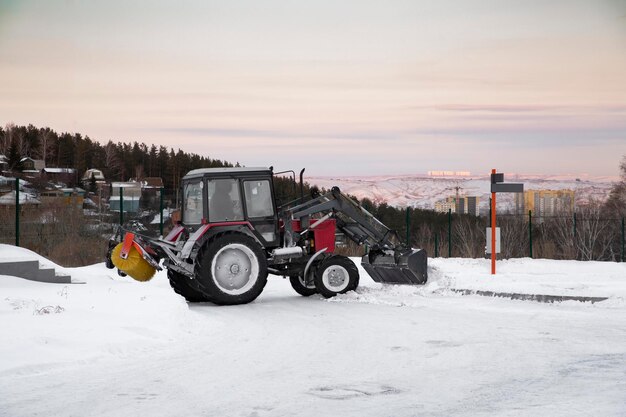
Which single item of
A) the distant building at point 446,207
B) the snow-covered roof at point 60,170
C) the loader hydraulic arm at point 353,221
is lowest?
the loader hydraulic arm at point 353,221

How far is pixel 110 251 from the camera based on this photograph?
16.8m

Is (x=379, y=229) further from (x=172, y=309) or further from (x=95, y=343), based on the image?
(x=95, y=343)

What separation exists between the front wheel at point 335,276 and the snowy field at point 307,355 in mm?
300

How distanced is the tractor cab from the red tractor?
2 centimetres

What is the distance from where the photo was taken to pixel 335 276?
17.0 meters

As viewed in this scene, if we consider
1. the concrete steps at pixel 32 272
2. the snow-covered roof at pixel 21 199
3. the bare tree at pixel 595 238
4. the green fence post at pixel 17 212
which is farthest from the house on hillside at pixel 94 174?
the concrete steps at pixel 32 272

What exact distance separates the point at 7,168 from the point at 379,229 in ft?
327

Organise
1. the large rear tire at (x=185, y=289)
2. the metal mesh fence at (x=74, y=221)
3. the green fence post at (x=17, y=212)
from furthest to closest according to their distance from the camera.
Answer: the metal mesh fence at (x=74, y=221) → the green fence post at (x=17, y=212) → the large rear tire at (x=185, y=289)

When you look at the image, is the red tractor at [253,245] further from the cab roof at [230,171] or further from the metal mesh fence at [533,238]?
the metal mesh fence at [533,238]

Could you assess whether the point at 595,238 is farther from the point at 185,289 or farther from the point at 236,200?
the point at 185,289

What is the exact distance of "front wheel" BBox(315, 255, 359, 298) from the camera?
1689cm

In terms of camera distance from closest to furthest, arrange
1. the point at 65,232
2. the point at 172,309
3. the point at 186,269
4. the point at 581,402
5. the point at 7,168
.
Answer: the point at 581,402, the point at 172,309, the point at 186,269, the point at 65,232, the point at 7,168

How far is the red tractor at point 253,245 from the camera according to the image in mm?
Result: 15797

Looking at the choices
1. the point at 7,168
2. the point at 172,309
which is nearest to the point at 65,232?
the point at 172,309
